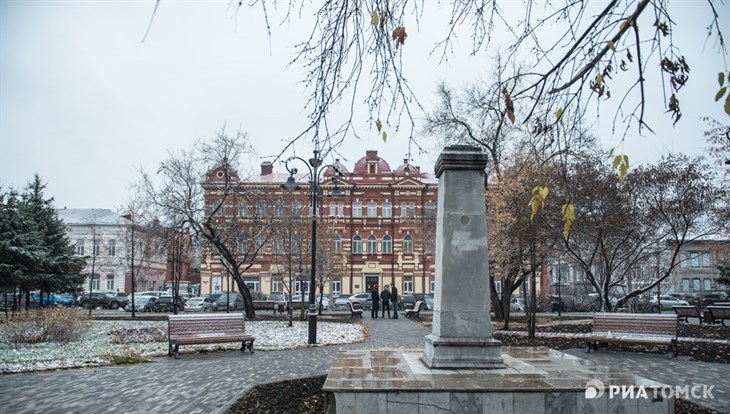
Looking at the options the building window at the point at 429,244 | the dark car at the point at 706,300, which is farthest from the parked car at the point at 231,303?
the dark car at the point at 706,300

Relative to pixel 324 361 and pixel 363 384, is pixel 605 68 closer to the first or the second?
pixel 363 384

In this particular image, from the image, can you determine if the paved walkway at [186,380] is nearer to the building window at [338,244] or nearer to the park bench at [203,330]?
the park bench at [203,330]

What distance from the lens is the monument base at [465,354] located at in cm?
683

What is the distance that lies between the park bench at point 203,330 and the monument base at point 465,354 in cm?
700

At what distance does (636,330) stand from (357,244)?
4159 cm

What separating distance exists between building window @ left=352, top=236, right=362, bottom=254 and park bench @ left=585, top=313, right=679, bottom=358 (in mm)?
40471

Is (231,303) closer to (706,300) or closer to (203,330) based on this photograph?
(203,330)

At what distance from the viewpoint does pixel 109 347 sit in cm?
1416

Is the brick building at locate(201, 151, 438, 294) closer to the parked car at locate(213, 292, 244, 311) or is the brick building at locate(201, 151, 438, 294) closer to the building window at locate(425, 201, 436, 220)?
the building window at locate(425, 201, 436, 220)

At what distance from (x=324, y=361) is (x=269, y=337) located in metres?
5.90

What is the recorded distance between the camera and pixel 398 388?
5555 mm

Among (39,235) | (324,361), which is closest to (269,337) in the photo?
(324,361)

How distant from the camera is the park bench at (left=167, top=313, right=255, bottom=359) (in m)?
12.3

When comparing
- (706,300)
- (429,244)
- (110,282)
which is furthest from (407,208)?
(110,282)
